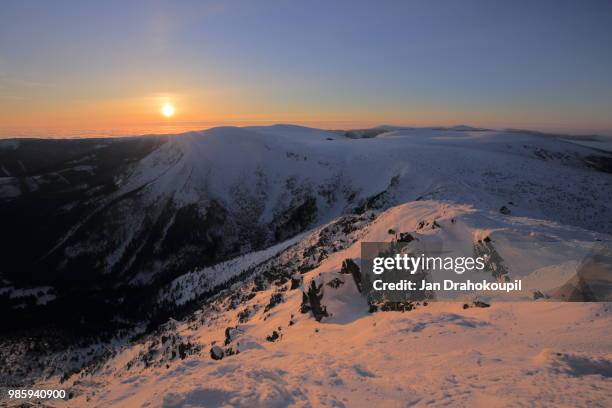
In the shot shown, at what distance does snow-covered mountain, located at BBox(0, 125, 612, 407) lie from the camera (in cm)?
1116

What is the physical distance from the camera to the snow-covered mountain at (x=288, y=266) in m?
11.2

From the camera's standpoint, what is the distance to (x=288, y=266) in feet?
120

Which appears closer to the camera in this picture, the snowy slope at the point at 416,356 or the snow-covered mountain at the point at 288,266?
the snowy slope at the point at 416,356

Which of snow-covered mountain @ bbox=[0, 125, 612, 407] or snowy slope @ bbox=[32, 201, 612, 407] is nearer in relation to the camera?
snowy slope @ bbox=[32, 201, 612, 407]

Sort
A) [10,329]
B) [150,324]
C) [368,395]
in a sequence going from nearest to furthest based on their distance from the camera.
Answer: [368,395] → [150,324] → [10,329]

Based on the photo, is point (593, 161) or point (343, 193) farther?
point (593, 161)

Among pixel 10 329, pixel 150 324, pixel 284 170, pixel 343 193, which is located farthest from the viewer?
pixel 284 170

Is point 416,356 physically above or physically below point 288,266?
above

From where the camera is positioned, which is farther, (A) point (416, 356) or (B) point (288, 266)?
(B) point (288, 266)

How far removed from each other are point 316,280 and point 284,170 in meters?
57.3

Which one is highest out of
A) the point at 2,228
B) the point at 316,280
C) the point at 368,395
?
the point at 368,395

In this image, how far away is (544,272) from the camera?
54.7ft

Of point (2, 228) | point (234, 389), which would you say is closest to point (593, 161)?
point (234, 389)

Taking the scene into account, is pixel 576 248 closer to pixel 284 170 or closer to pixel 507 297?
pixel 507 297
